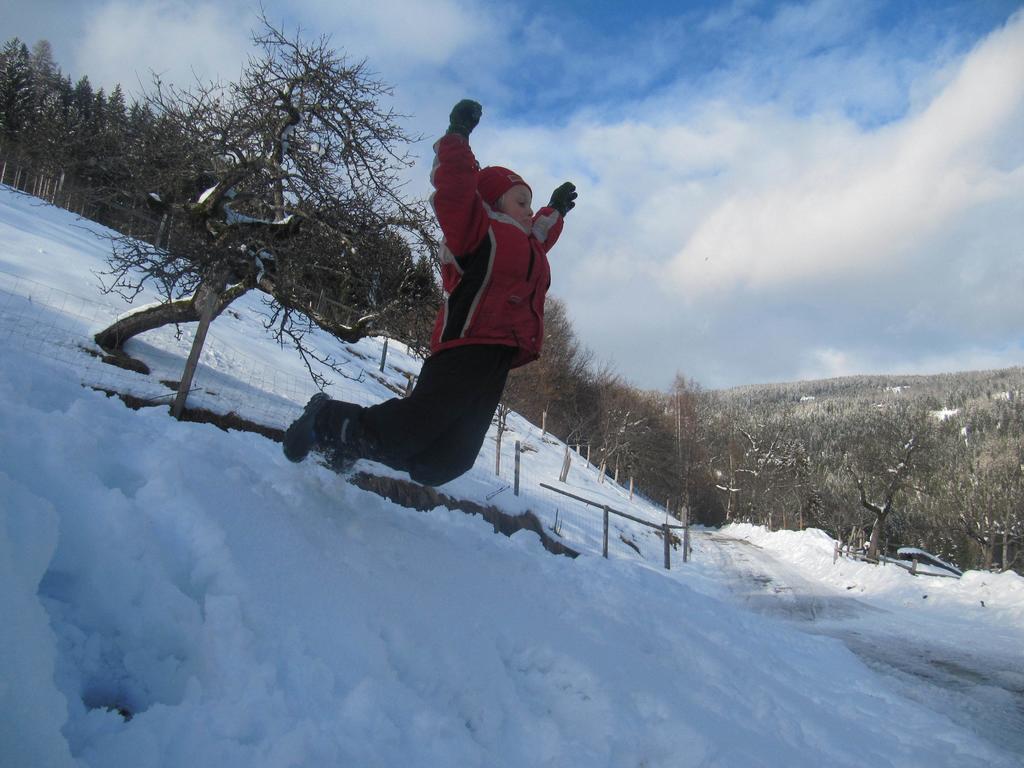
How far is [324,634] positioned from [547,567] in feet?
6.24

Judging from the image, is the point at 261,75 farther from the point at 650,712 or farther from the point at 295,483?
the point at 650,712

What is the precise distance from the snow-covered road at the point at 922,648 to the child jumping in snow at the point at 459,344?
3.31 meters

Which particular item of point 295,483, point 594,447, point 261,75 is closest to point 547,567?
point 295,483

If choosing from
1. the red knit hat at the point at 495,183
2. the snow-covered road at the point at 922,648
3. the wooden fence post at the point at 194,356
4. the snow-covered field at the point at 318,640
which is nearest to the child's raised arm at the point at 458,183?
the red knit hat at the point at 495,183

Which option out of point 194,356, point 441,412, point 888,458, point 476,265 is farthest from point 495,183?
point 888,458

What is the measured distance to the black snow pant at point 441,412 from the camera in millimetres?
2291

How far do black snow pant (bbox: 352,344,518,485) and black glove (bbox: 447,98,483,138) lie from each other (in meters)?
0.91

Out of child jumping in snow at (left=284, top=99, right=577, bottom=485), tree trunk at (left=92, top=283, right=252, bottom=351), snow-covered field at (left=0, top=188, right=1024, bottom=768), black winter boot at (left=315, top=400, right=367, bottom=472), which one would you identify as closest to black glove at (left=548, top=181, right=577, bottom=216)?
child jumping in snow at (left=284, top=99, right=577, bottom=485)

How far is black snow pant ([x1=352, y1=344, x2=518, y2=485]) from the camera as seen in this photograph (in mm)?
2291

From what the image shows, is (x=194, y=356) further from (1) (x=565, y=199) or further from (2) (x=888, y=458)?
(2) (x=888, y=458)

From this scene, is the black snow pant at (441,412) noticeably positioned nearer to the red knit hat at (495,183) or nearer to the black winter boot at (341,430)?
the black winter boot at (341,430)

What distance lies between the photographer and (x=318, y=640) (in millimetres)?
1502

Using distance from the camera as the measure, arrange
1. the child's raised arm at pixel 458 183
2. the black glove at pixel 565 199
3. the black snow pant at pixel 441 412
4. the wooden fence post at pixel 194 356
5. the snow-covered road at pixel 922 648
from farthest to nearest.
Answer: the wooden fence post at pixel 194 356
the snow-covered road at pixel 922 648
the black glove at pixel 565 199
the black snow pant at pixel 441 412
the child's raised arm at pixel 458 183

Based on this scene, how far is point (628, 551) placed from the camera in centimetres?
1495
